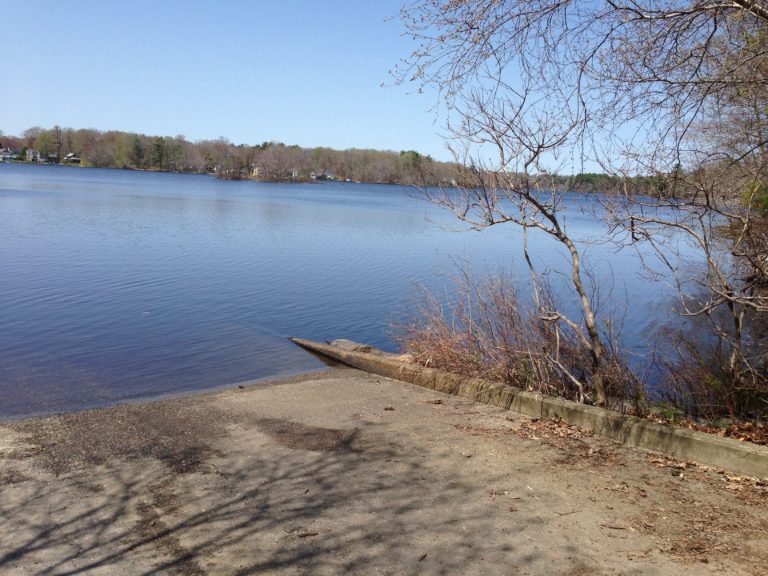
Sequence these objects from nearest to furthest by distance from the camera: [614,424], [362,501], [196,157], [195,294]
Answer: [362,501], [614,424], [195,294], [196,157]

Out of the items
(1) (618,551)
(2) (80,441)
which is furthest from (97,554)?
(1) (618,551)

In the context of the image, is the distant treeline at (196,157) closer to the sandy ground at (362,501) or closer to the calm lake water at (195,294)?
the calm lake water at (195,294)

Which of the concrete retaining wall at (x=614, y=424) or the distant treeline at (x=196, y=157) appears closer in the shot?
the concrete retaining wall at (x=614, y=424)

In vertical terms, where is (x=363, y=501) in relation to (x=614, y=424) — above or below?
below

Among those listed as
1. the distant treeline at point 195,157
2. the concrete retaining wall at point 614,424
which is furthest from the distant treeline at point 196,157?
the concrete retaining wall at point 614,424

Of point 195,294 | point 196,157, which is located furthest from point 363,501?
point 196,157

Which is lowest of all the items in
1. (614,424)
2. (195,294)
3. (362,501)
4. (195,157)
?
(195,294)

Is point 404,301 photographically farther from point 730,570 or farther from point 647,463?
point 730,570

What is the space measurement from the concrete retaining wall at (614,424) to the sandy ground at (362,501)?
0.21 m

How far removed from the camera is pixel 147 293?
1994 cm

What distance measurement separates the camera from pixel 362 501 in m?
5.50

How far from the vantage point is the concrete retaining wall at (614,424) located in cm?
619

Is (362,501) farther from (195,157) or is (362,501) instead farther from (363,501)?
(195,157)

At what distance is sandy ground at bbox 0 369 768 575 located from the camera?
4.59 metres
